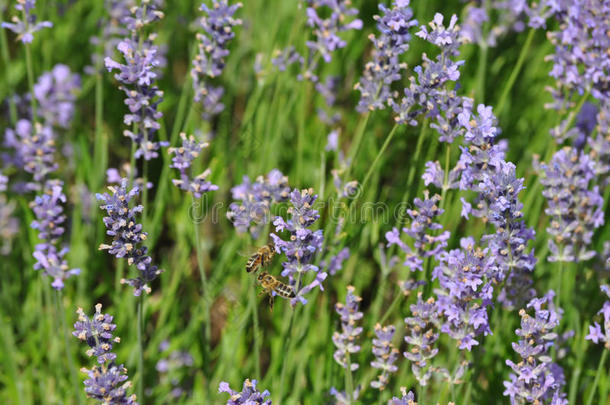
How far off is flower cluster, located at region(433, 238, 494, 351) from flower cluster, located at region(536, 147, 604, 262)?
414 millimetres

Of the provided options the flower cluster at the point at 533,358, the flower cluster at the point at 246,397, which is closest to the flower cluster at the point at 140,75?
the flower cluster at the point at 246,397

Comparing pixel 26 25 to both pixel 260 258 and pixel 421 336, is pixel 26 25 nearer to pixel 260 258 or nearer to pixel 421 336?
pixel 260 258

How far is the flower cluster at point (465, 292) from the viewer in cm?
197

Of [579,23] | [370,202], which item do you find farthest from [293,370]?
[579,23]

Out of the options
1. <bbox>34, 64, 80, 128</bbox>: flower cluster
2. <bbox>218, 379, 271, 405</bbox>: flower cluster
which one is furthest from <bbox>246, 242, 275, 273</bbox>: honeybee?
<bbox>34, 64, 80, 128</bbox>: flower cluster

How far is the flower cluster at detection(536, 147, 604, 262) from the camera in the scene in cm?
236

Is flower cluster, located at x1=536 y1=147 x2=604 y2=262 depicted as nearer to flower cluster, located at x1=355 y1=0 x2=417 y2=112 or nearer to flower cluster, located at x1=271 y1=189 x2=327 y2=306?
flower cluster, located at x1=355 y1=0 x2=417 y2=112

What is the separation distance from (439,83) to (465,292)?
0.70 metres

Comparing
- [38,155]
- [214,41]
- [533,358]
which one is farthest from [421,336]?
[38,155]

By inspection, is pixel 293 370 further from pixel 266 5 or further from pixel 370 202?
pixel 266 5

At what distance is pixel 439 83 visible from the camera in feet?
7.10

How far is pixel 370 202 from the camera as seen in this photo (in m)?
3.15

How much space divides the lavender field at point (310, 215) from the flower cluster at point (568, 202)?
0.04ft

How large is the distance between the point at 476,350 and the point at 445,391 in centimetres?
37
